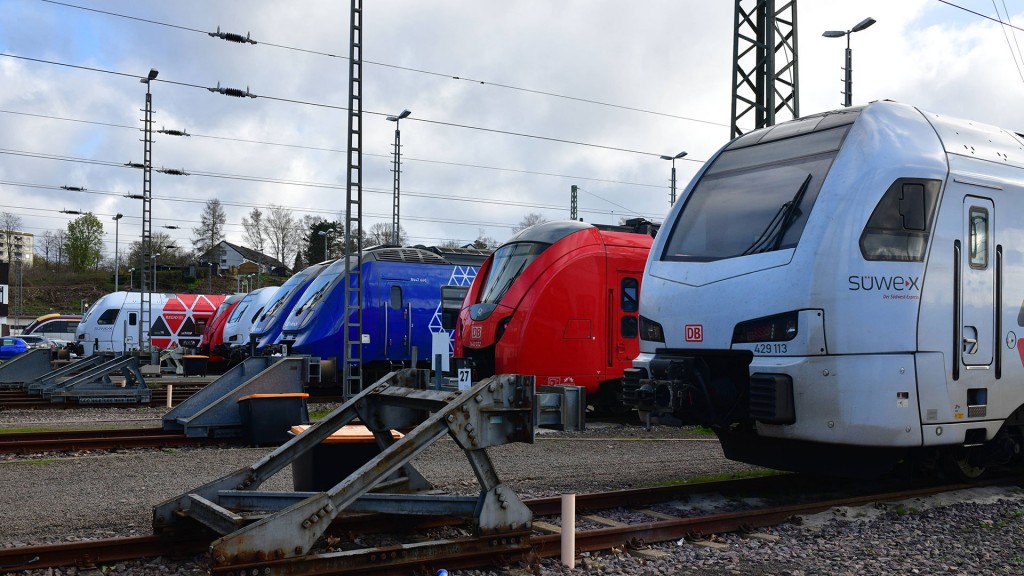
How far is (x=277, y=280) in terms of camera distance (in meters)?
92.9

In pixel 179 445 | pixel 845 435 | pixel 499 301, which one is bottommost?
pixel 179 445

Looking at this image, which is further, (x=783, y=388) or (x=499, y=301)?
(x=499, y=301)

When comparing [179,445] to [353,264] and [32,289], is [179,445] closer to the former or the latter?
[353,264]

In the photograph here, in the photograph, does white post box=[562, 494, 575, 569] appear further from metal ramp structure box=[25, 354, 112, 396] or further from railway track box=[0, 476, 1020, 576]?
metal ramp structure box=[25, 354, 112, 396]

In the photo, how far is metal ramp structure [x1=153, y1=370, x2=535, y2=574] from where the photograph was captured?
506cm

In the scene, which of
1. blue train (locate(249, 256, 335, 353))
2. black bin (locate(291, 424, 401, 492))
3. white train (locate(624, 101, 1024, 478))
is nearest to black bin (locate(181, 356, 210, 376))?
blue train (locate(249, 256, 335, 353))

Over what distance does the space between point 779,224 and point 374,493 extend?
401cm

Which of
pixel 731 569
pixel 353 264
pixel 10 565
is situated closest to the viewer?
pixel 10 565

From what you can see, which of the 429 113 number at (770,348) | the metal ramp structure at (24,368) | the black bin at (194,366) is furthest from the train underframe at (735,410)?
the metal ramp structure at (24,368)

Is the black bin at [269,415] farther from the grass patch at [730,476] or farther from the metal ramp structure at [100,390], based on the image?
the metal ramp structure at [100,390]

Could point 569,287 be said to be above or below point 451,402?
above

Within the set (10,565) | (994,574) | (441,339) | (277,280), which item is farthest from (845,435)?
(277,280)

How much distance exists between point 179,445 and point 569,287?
6.17m

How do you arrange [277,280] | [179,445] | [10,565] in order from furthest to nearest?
[277,280] → [179,445] → [10,565]
